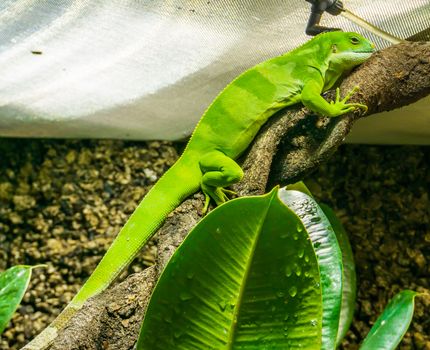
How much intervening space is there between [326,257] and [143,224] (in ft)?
2.15

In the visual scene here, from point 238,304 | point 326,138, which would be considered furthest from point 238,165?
point 238,304

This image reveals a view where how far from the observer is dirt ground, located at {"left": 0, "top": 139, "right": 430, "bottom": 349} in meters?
2.91

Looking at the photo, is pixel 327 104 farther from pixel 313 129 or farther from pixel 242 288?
pixel 242 288

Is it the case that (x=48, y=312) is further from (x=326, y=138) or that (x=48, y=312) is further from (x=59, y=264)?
(x=326, y=138)

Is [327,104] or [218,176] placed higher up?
[327,104]

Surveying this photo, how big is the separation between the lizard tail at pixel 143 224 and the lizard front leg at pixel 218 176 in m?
0.06

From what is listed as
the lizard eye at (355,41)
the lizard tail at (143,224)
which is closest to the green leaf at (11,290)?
the lizard tail at (143,224)

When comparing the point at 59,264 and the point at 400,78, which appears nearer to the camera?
the point at 400,78

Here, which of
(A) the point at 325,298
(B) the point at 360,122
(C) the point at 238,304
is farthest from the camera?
(B) the point at 360,122

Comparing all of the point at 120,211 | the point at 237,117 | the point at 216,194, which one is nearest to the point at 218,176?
the point at 216,194

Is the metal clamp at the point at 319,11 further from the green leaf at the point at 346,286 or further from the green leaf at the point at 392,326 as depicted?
the green leaf at the point at 392,326

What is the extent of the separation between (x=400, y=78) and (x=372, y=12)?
262mm

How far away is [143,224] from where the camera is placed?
196 centimetres

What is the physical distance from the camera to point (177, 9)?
6.04 ft
